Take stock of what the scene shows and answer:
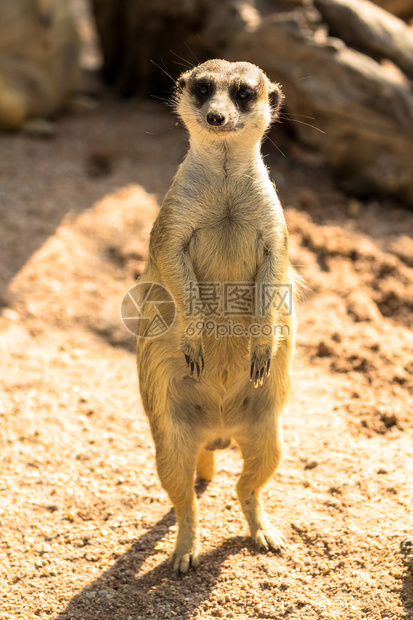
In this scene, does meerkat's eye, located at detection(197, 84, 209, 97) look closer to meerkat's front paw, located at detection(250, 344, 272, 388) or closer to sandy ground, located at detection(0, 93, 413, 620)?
meerkat's front paw, located at detection(250, 344, 272, 388)

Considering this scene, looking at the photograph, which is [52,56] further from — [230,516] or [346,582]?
[346,582]

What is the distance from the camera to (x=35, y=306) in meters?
4.91

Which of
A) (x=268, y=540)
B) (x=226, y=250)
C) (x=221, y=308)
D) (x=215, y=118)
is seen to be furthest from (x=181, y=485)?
(x=215, y=118)

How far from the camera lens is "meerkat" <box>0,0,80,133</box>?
6.96 meters

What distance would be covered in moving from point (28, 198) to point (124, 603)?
3992 millimetres

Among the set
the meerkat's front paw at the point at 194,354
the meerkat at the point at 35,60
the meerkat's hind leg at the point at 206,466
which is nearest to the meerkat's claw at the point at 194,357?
the meerkat's front paw at the point at 194,354

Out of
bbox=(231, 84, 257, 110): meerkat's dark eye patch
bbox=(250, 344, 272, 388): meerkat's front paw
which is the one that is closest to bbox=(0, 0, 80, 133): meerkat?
bbox=(231, 84, 257, 110): meerkat's dark eye patch

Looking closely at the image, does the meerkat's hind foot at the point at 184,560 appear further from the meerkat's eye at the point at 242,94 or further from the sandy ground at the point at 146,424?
the meerkat's eye at the point at 242,94

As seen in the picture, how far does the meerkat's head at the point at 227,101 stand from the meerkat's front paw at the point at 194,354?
2.67ft

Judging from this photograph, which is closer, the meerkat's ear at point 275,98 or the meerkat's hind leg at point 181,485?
the meerkat's hind leg at point 181,485

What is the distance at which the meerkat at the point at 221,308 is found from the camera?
8.96ft

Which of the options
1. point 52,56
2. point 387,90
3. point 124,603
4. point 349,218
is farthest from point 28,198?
point 124,603

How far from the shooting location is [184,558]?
2977 mm

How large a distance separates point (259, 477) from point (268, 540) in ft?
1.00
